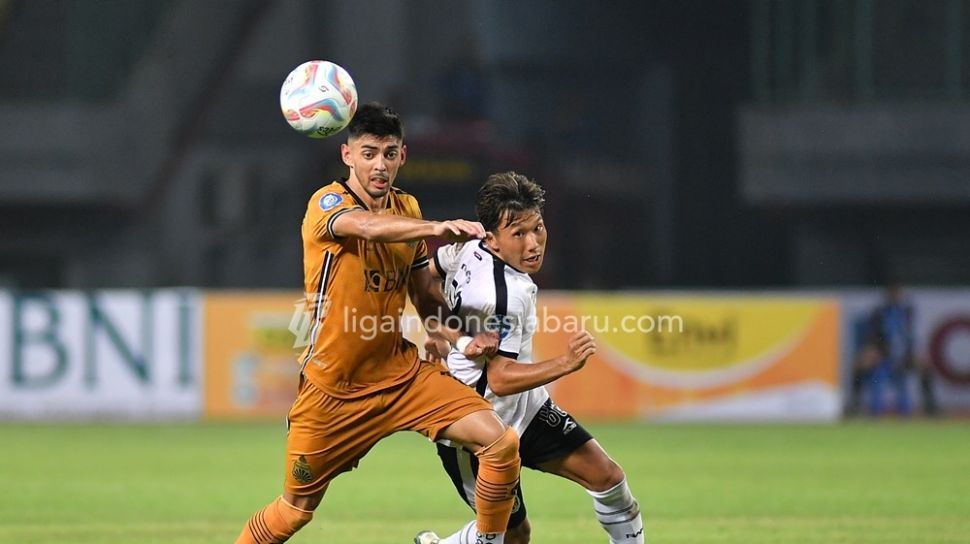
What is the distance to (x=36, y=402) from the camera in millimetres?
16750

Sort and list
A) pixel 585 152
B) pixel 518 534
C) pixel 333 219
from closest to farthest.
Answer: pixel 333 219 → pixel 518 534 → pixel 585 152

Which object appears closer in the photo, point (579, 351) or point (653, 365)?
point (579, 351)

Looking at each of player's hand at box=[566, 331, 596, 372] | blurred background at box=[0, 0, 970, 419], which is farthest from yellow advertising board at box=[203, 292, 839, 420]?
player's hand at box=[566, 331, 596, 372]

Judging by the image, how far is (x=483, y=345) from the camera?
6117 mm

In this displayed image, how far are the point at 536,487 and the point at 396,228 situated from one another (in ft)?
19.0

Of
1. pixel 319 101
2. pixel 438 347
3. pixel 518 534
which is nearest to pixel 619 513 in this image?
pixel 518 534

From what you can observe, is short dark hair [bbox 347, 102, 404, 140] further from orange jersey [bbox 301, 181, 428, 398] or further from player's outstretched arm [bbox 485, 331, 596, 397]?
player's outstretched arm [bbox 485, 331, 596, 397]

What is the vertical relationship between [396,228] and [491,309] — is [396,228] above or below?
above

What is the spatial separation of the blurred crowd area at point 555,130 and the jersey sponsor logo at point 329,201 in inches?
721

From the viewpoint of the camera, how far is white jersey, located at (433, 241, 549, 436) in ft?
20.3

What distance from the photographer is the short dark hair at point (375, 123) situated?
6047 millimetres

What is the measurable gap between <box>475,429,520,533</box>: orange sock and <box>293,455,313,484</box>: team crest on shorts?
0.71 metres

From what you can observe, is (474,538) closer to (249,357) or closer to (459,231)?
(459,231)

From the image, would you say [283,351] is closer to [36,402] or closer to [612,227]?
[36,402]
